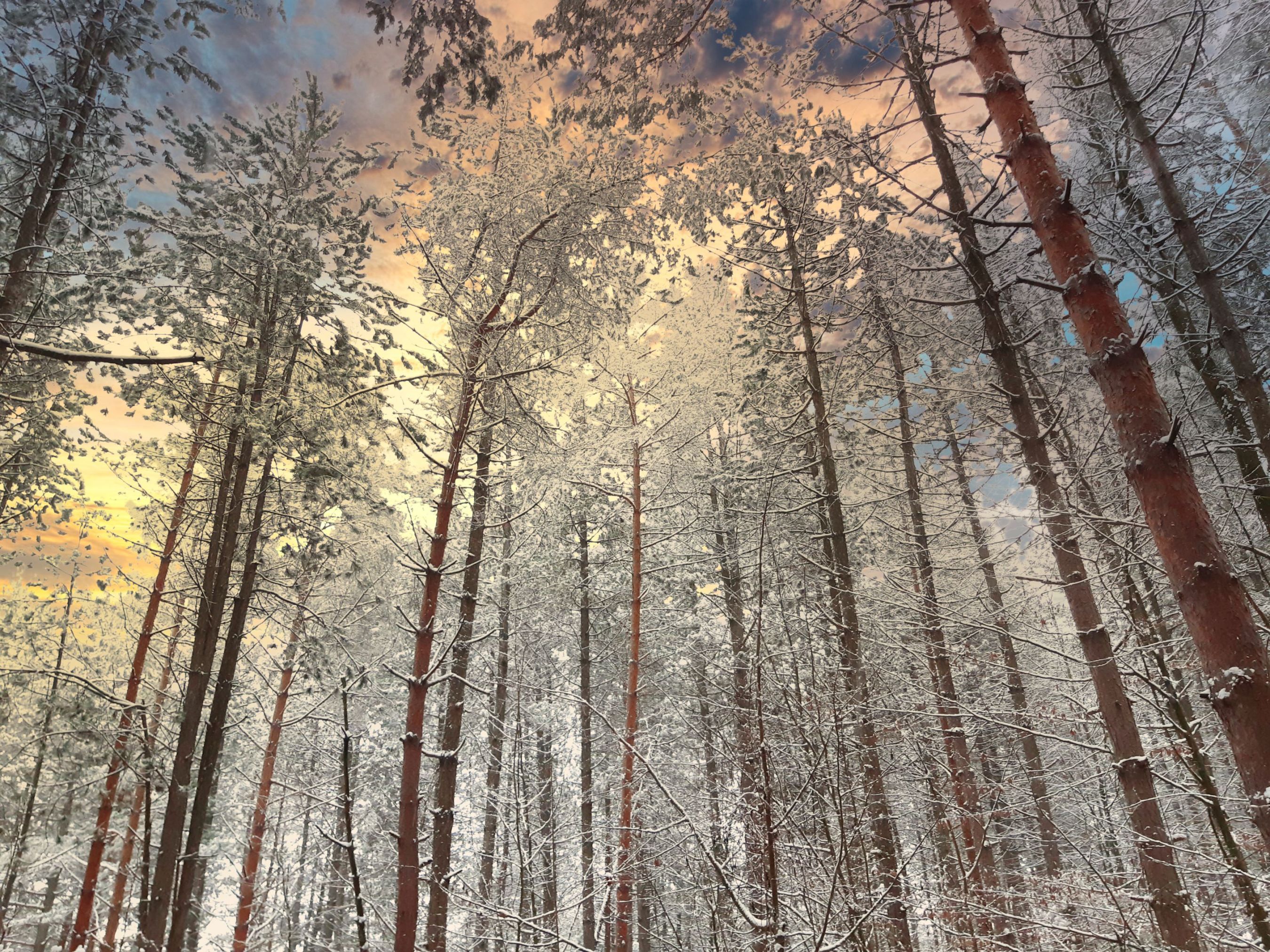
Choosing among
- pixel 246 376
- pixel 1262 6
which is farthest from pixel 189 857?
pixel 1262 6

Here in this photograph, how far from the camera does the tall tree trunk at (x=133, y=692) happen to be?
22.8 feet

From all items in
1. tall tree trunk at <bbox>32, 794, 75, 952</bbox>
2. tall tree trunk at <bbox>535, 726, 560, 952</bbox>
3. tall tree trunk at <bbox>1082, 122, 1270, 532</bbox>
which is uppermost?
tall tree trunk at <bbox>1082, 122, 1270, 532</bbox>

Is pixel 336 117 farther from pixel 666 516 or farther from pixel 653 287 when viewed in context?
pixel 666 516

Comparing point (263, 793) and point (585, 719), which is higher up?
point (585, 719)

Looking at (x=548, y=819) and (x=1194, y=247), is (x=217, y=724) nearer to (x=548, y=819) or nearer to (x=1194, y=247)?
(x=548, y=819)

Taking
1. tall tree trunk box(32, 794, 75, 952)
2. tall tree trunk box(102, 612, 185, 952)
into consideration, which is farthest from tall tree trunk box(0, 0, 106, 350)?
tall tree trunk box(32, 794, 75, 952)

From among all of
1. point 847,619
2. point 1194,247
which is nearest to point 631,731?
point 847,619

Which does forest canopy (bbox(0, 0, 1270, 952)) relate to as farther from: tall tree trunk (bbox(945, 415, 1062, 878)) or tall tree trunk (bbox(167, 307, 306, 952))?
tall tree trunk (bbox(945, 415, 1062, 878))

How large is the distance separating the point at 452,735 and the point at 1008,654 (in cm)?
1002

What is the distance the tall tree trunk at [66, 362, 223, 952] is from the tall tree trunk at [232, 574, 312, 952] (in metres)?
1.70

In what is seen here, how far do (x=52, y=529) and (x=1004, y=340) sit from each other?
46.7 ft

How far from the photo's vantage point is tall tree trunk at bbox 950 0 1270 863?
7.86 ft

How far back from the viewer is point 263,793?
11.0 metres

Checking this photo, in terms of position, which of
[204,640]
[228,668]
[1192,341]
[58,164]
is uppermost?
[58,164]
